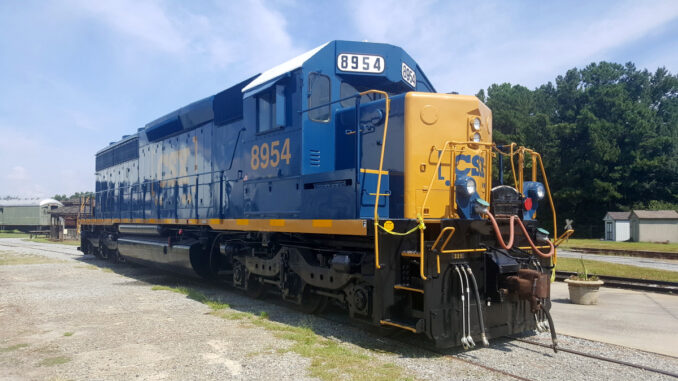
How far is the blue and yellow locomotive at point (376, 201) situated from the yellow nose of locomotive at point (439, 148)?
2cm

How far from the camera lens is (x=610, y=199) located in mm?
41812

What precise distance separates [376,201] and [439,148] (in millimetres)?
1202

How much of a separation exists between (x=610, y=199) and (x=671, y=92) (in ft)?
111

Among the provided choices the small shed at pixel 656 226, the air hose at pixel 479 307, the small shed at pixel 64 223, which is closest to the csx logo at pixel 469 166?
the air hose at pixel 479 307

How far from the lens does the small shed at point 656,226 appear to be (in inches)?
1298

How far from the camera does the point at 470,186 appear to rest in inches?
217

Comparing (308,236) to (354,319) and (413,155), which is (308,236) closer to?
(354,319)

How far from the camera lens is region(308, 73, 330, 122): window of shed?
649 centimetres

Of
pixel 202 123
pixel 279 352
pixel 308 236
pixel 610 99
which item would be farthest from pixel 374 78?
pixel 610 99

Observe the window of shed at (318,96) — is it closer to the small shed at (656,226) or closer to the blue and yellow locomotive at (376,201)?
the blue and yellow locomotive at (376,201)

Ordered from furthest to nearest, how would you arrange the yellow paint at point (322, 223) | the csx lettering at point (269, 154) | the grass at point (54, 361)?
1. the csx lettering at point (269, 154)
2. the yellow paint at point (322, 223)
3. the grass at point (54, 361)

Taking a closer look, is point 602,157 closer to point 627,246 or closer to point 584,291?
point 627,246

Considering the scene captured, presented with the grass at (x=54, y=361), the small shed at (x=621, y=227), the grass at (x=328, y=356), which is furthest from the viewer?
the small shed at (x=621, y=227)

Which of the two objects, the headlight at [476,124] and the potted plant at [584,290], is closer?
the headlight at [476,124]
